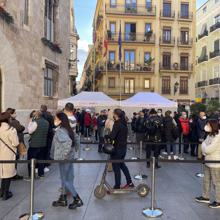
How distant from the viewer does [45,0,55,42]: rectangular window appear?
18891 millimetres

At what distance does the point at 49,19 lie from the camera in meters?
19.5

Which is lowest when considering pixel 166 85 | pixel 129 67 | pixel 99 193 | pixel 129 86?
pixel 99 193

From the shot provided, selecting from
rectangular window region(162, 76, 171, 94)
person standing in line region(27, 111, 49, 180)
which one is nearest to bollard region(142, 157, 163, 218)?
person standing in line region(27, 111, 49, 180)

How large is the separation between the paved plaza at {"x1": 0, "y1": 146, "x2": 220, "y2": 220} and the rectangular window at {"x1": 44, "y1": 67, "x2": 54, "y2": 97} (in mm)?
10537

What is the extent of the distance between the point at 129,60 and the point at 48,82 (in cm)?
2523

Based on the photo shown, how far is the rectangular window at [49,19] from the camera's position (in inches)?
744

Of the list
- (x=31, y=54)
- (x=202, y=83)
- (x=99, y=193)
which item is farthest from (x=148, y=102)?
(x=202, y=83)

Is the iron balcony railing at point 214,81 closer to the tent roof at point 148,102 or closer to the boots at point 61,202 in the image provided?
the tent roof at point 148,102

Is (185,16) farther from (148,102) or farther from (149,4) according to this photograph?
(148,102)

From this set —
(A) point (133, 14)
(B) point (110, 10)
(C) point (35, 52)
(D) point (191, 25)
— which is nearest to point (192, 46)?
(D) point (191, 25)

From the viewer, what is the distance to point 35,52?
15.9 m

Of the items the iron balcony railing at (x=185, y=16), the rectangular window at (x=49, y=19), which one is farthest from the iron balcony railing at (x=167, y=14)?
the rectangular window at (x=49, y=19)

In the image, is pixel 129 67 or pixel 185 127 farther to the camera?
pixel 129 67

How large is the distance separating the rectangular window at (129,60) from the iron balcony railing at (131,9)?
5.44 m
